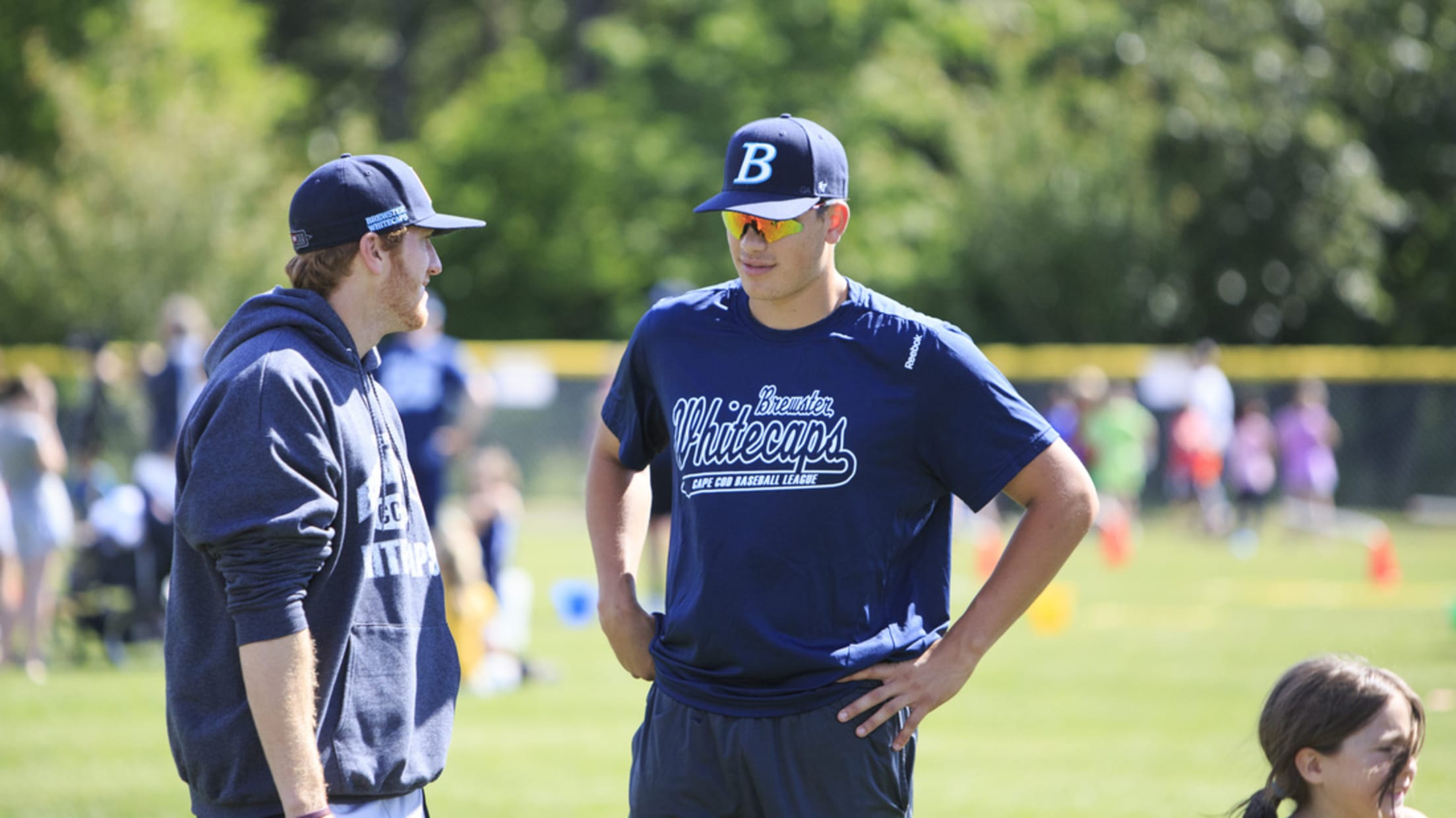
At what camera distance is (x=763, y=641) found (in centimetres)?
354

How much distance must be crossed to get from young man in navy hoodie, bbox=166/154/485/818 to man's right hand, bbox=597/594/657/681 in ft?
1.49

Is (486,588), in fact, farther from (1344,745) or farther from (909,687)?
(1344,745)

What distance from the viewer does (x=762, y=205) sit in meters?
3.63

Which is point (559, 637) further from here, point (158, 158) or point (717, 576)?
point (158, 158)

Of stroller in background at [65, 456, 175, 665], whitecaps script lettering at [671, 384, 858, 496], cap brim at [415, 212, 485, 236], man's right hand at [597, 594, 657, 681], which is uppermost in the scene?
cap brim at [415, 212, 485, 236]

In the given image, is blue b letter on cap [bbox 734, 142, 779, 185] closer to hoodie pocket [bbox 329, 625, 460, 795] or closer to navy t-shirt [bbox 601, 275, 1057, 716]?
navy t-shirt [bbox 601, 275, 1057, 716]

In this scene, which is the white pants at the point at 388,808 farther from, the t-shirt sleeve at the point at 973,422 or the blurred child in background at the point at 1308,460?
the blurred child in background at the point at 1308,460

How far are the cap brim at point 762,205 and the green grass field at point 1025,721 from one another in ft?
11.5

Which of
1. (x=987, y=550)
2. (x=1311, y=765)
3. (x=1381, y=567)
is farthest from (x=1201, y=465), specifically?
(x=1311, y=765)

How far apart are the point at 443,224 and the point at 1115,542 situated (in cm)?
1655

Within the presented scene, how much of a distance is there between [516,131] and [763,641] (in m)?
32.9

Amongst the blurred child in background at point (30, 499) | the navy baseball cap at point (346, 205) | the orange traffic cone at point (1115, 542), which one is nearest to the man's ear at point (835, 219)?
the navy baseball cap at point (346, 205)

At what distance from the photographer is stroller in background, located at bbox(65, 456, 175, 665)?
1195 centimetres

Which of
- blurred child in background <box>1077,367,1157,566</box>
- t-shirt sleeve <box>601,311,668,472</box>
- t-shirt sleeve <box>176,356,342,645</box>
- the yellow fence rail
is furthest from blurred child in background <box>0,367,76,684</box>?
blurred child in background <box>1077,367,1157,566</box>
